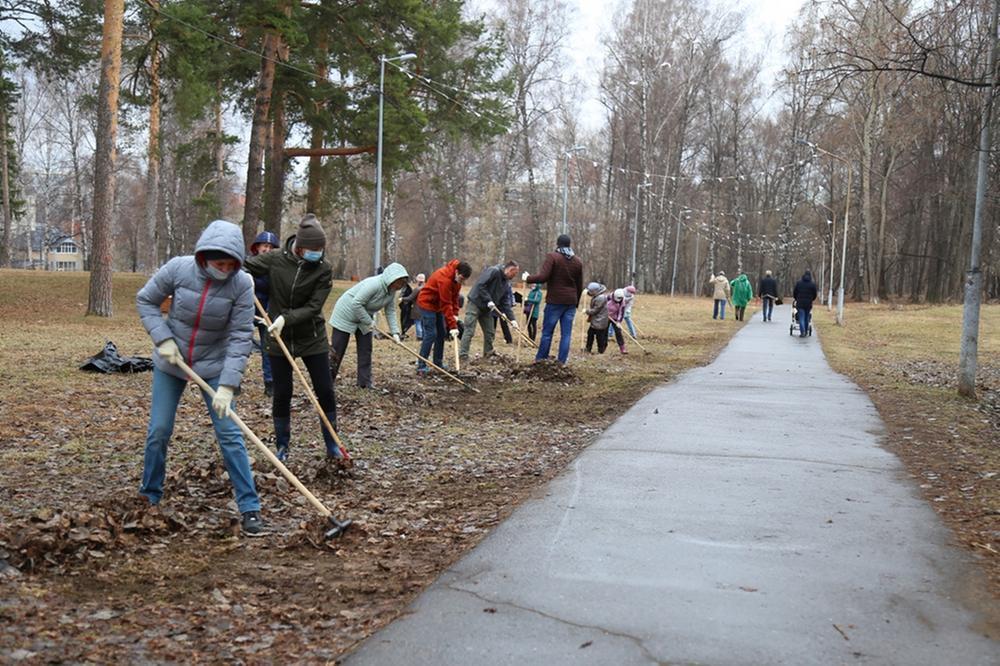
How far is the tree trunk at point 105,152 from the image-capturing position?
814 inches

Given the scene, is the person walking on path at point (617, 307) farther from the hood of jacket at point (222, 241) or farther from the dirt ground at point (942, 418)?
the hood of jacket at point (222, 241)

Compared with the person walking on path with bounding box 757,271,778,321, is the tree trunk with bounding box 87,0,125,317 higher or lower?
higher

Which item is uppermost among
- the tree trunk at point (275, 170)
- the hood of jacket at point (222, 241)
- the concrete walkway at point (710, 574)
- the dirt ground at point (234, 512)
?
the tree trunk at point (275, 170)

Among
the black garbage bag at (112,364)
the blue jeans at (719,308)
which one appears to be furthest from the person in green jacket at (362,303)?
the blue jeans at (719,308)

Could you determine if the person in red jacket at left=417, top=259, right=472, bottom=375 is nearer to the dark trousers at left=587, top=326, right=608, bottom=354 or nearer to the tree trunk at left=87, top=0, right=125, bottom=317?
the dark trousers at left=587, top=326, right=608, bottom=354

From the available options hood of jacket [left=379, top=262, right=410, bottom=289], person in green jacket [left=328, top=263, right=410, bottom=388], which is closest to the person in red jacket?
person in green jacket [left=328, top=263, right=410, bottom=388]

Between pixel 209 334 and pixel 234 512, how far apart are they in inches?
47.0

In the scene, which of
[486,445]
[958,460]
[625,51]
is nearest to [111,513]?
[486,445]

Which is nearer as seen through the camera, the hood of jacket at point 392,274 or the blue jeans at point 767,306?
the hood of jacket at point 392,274

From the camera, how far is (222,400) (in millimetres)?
5195

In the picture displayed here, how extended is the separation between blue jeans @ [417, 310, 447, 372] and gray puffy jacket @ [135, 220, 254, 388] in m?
7.40

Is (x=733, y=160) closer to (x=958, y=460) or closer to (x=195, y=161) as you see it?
(x=195, y=161)

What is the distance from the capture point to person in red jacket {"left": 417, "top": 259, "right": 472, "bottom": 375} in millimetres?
12797

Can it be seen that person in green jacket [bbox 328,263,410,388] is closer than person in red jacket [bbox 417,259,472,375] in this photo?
Yes
